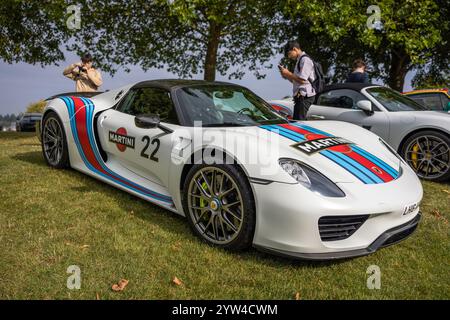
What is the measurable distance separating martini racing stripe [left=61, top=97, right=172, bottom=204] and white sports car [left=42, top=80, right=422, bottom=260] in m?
0.03

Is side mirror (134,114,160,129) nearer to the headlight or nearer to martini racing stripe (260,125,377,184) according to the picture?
martini racing stripe (260,125,377,184)

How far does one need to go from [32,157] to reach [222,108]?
3.91 metres

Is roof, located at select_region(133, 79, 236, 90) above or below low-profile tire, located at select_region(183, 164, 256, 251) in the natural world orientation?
above

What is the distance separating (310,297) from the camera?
2.42 m

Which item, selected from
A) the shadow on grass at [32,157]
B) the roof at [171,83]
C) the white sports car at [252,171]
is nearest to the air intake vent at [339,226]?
the white sports car at [252,171]

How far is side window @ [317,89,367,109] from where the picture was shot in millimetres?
5949

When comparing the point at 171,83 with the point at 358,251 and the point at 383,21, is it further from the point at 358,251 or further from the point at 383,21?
the point at 383,21

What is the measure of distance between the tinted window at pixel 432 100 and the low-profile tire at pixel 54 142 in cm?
660

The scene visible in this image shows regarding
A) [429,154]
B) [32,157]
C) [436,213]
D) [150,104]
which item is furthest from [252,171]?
[32,157]

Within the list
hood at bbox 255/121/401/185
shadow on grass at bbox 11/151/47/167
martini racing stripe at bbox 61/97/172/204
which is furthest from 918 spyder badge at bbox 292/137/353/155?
shadow on grass at bbox 11/151/47/167

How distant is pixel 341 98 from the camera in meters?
6.09

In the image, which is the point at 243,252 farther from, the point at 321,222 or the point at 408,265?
the point at 408,265

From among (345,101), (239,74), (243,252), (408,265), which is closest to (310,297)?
(243,252)

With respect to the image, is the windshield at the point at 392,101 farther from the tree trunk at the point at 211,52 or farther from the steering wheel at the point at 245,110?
the tree trunk at the point at 211,52
